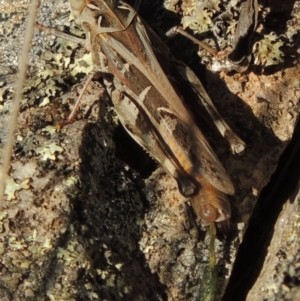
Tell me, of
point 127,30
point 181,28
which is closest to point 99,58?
point 127,30

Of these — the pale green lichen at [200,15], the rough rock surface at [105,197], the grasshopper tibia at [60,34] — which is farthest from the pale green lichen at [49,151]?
the pale green lichen at [200,15]

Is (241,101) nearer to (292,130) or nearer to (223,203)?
(292,130)

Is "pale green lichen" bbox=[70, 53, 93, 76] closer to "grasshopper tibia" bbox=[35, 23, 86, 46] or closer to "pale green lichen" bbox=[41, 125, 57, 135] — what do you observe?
"grasshopper tibia" bbox=[35, 23, 86, 46]

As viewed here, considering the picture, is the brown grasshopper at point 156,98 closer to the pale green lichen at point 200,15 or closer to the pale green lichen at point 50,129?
the pale green lichen at point 50,129

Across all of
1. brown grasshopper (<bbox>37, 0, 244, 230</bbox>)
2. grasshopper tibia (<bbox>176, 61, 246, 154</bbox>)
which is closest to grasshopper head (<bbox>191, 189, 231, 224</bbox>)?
brown grasshopper (<bbox>37, 0, 244, 230</bbox>)

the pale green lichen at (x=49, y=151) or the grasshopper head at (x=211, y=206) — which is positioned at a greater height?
the grasshopper head at (x=211, y=206)

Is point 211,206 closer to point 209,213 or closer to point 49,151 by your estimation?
point 209,213

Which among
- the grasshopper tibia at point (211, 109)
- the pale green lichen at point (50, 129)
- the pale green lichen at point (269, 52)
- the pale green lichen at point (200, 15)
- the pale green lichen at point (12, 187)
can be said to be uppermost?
the pale green lichen at point (269, 52)
